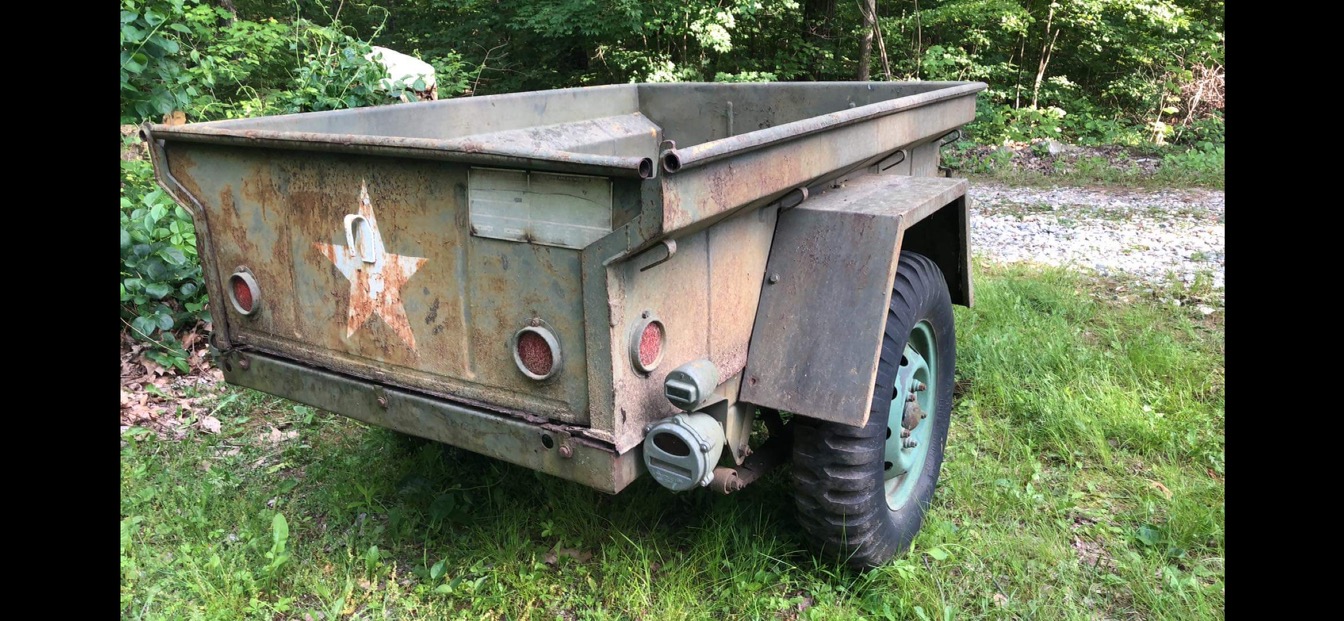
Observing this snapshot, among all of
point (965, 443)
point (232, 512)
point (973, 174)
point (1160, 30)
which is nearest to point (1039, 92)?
point (1160, 30)

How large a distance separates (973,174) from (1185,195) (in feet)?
6.91

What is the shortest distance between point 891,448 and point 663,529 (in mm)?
794

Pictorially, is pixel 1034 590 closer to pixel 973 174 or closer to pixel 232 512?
pixel 232 512

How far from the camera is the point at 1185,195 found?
8.60 meters

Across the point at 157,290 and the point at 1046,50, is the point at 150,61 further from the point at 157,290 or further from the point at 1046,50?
the point at 1046,50

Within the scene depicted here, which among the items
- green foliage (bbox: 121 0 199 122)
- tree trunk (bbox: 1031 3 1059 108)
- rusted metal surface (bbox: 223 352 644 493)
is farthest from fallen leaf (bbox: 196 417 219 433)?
tree trunk (bbox: 1031 3 1059 108)

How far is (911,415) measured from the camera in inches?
119

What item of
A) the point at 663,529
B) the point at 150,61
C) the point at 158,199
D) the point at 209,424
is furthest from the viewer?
the point at 150,61

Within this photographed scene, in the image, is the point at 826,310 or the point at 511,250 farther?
the point at 826,310

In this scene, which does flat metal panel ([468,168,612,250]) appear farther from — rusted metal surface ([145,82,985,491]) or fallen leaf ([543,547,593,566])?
fallen leaf ([543,547,593,566])

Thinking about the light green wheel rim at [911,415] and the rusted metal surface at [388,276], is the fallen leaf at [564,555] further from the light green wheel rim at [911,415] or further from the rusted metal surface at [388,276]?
the light green wheel rim at [911,415]

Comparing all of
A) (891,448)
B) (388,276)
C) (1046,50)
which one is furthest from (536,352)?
(1046,50)

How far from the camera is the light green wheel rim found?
2.98m

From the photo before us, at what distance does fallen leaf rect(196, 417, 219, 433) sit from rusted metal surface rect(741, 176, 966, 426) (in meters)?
2.62
